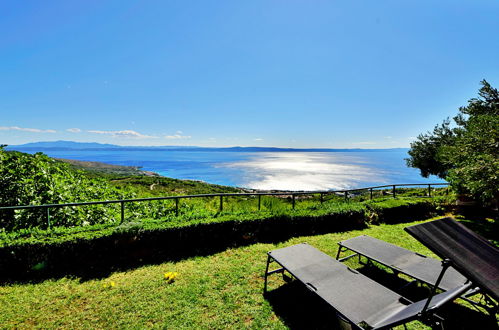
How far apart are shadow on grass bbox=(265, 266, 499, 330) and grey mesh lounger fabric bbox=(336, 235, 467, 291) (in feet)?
1.28

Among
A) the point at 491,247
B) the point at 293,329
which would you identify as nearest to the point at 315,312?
the point at 293,329

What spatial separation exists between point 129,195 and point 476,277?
963 cm

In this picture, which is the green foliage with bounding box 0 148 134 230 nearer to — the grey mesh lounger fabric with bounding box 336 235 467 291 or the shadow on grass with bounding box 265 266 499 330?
the shadow on grass with bounding box 265 266 499 330

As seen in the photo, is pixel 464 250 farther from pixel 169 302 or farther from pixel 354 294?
pixel 169 302

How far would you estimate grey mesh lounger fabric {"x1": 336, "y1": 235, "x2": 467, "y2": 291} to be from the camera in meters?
3.21

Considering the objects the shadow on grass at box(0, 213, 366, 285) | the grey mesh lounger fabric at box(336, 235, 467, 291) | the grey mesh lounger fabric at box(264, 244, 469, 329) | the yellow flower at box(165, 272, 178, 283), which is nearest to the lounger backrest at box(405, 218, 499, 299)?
the grey mesh lounger fabric at box(264, 244, 469, 329)

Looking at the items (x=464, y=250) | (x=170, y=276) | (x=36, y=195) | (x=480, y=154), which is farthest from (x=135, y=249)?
(x=480, y=154)

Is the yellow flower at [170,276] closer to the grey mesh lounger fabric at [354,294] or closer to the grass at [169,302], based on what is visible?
the grass at [169,302]

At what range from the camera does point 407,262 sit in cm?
384

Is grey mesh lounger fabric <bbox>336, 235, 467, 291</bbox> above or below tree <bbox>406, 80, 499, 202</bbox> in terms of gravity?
below

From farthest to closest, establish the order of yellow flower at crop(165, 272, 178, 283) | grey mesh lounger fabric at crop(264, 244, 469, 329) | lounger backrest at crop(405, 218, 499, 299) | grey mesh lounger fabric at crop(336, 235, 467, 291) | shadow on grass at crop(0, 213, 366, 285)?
shadow on grass at crop(0, 213, 366, 285), yellow flower at crop(165, 272, 178, 283), grey mesh lounger fabric at crop(336, 235, 467, 291), grey mesh lounger fabric at crop(264, 244, 469, 329), lounger backrest at crop(405, 218, 499, 299)

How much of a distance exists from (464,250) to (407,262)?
1829 mm

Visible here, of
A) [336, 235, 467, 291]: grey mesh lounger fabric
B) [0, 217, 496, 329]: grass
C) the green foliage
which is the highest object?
the green foliage

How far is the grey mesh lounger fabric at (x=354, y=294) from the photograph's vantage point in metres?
2.29
